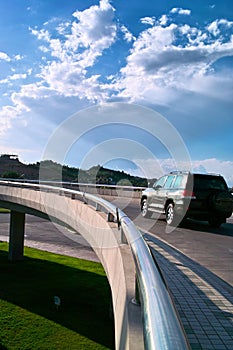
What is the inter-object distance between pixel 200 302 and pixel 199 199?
7.89m

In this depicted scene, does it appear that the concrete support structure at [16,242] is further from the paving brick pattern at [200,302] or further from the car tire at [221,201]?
the paving brick pattern at [200,302]

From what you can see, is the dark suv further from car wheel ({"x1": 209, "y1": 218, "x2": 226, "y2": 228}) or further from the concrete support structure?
the concrete support structure

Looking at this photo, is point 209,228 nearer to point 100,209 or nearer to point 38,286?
point 100,209

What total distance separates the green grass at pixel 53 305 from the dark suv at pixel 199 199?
7.50 meters

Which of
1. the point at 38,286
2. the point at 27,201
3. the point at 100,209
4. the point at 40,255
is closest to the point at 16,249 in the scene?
the point at 40,255

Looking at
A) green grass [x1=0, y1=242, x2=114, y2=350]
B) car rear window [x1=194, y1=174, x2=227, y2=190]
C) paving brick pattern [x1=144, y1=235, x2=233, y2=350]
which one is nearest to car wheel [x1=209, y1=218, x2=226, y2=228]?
car rear window [x1=194, y1=174, x2=227, y2=190]

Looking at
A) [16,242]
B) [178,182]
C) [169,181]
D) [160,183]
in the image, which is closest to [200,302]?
[178,182]

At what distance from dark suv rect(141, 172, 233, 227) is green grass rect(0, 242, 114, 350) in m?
7.50

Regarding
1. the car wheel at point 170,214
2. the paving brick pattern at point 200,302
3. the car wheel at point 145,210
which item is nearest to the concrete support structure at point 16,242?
the car wheel at point 145,210

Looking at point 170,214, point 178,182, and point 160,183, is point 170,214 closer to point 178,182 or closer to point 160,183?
point 178,182

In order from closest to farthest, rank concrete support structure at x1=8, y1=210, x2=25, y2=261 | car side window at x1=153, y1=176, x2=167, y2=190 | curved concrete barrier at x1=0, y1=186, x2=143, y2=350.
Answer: curved concrete barrier at x1=0, y1=186, x2=143, y2=350 < car side window at x1=153, y1=176, x2=167, y2=190 < concrete support structure at x1=8, y1=210, x2=25, y2=261

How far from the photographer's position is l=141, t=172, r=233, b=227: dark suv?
41.2 feet

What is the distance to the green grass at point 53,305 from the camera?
16.8 meters

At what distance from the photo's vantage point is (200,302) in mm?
4906
